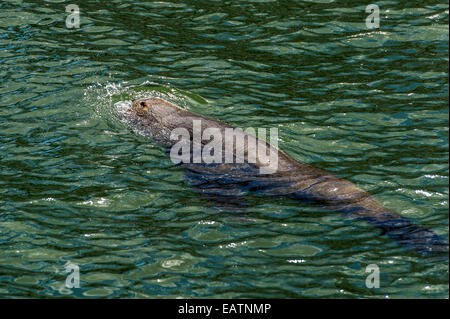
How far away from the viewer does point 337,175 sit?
392 inches

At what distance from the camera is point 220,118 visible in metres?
11.8

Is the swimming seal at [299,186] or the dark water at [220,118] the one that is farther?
the swimming seal at [299,186]

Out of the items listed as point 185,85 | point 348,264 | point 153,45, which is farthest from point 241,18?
point 348,264

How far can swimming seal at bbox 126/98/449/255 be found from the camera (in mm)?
8430

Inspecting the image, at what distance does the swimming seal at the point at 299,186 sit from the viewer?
8.43 metres

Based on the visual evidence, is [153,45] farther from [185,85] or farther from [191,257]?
[191,257]

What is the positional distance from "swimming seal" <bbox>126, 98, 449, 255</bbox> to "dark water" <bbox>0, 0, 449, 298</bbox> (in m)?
0.18

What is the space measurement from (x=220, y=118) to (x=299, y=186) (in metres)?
2.65

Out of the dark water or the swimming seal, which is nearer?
the dark water

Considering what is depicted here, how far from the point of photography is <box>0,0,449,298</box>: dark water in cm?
810

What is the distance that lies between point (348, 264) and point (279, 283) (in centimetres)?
80

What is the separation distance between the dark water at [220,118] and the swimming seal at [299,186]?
180 millimetres

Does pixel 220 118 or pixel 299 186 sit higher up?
pixel 220 118

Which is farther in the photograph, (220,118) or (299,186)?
(220,118)
